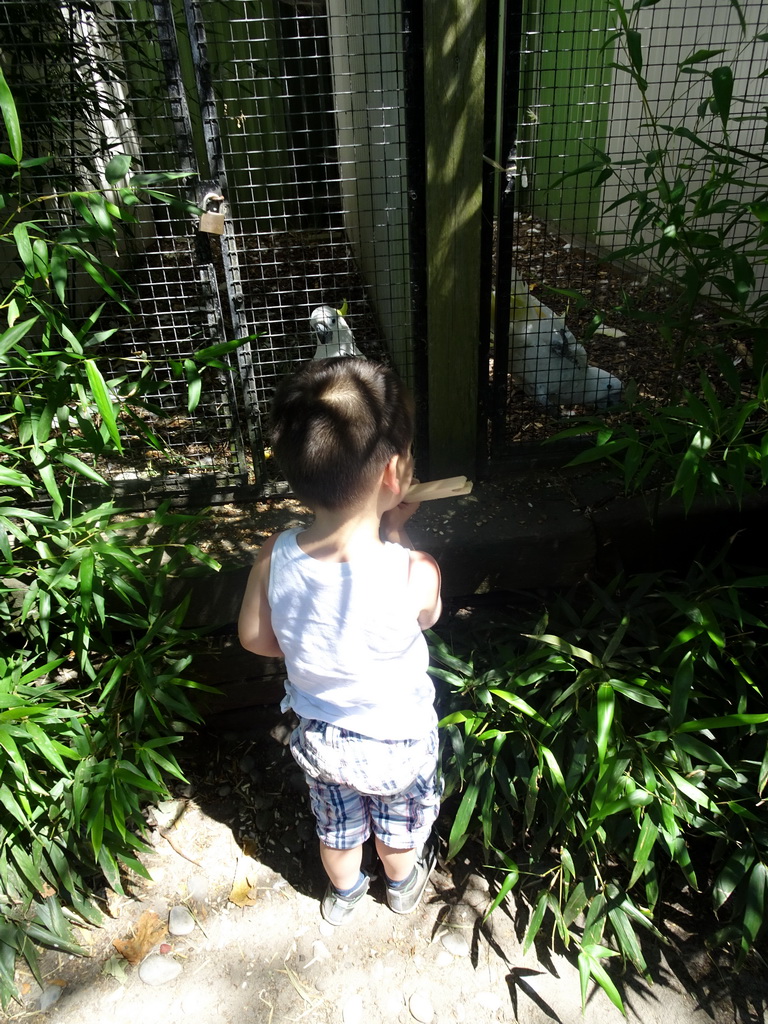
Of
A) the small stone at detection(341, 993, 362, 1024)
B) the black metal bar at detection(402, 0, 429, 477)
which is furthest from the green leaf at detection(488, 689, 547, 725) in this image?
the black metal bar at detection(402, 0, 429, 477)

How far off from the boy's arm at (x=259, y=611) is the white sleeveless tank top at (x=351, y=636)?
1.1 inches

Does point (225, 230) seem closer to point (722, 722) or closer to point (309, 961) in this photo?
point (722, 722)

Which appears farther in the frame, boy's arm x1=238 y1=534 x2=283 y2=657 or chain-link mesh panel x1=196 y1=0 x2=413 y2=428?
chain-link mesh panel x1=196 y1=0 x2=413 y2=428

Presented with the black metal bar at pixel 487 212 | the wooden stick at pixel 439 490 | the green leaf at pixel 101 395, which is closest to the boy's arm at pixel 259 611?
the wooden stick at pixel 439 490

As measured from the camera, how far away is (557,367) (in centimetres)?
269

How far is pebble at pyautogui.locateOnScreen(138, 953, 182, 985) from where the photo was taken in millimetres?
1762

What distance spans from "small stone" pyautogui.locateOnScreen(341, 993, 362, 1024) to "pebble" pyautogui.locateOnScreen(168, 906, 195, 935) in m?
0.43

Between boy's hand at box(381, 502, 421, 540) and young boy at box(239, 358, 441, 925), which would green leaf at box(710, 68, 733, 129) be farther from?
boy's hand at box(381, 502, 421, 540)

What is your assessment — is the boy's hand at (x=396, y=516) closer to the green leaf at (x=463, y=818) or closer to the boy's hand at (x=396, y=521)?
the boy's hand at (x=396, y=521)

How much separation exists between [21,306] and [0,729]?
900 millimetres

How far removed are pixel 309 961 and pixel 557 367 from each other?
2.00 meters

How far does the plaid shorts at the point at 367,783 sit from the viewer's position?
5.12ft

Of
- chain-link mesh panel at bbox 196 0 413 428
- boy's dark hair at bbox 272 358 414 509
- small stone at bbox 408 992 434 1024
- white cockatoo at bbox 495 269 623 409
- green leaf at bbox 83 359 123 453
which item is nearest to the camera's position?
boy's dark hair at bbox 272 358 414 509

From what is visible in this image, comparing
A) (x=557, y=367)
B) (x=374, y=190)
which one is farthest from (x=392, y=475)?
(x=374, y=190)
